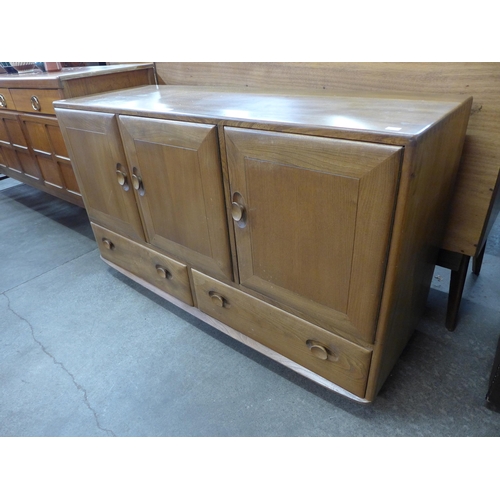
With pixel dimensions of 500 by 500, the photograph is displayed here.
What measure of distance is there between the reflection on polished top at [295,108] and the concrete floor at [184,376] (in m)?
0.70

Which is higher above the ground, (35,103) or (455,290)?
(35,103)

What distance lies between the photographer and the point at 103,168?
117 centimetres

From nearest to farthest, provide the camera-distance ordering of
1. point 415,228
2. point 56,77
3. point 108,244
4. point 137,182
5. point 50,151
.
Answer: point 415,228
point 137,182
point 56,77
point 108,244
point 50,151

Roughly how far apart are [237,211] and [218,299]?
1.08 feet

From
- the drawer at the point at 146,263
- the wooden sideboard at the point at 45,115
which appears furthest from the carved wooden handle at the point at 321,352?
the wooden sideboard at the point at 45,115

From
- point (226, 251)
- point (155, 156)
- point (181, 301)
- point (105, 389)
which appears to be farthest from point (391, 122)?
point (105, 389)

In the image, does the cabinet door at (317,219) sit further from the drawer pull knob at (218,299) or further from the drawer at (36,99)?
the drawer at (36,99)

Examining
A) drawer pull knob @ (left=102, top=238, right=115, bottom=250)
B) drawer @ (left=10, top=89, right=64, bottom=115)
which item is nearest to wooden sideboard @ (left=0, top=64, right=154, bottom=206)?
drawer @ (left=10, top=89, right=64, bottom=115)

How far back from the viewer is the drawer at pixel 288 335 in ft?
2.75

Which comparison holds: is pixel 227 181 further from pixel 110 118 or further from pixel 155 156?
pixel 110 118

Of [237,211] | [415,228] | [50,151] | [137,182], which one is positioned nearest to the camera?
[415,228]

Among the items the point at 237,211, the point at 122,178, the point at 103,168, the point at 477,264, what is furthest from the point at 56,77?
the point at 477,264

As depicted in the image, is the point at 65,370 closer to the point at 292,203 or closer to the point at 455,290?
the point at 292,203

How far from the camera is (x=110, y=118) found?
1025 mm
